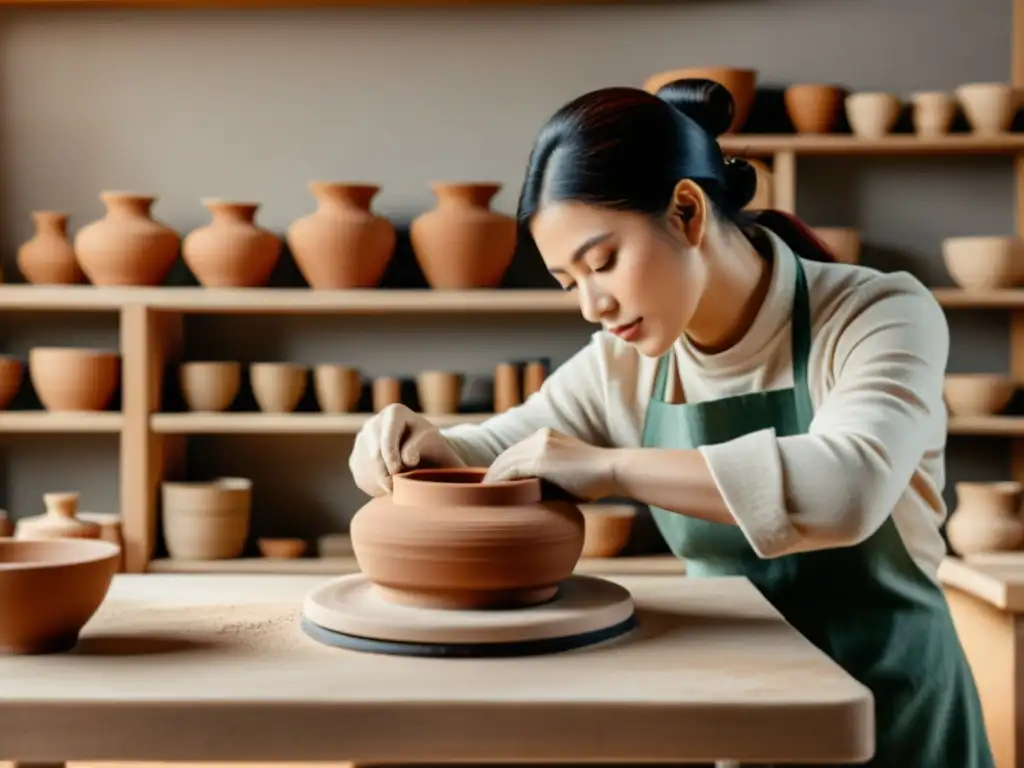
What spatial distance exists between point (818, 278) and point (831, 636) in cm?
50

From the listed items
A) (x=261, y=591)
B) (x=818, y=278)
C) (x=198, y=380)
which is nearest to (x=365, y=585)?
(x=261, y=591)

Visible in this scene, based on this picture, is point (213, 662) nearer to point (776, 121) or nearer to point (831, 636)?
point (831, 636)

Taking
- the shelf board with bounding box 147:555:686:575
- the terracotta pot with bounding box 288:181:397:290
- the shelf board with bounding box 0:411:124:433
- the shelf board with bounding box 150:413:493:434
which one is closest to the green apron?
the shelf board with bounding box 147:555:686:575

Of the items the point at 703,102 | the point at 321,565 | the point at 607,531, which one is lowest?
the point at 321,565

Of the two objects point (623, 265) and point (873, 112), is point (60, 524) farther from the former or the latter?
point (873, 112)

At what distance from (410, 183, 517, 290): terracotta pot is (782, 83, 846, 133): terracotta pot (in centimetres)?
92

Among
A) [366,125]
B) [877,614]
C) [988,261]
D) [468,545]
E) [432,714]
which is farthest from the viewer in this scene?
[366,125]

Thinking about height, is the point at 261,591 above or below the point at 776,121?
below

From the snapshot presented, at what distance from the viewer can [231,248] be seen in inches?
144

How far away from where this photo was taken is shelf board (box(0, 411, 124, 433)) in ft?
12.0

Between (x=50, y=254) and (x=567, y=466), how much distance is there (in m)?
2.83

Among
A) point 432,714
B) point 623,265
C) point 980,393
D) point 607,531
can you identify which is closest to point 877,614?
point 623,265

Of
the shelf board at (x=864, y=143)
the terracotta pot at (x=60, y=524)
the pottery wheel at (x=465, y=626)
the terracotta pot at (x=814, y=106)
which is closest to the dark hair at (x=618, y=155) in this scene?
the pottery wheel at (x=465, y=626)

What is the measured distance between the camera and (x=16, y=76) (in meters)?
4.05
